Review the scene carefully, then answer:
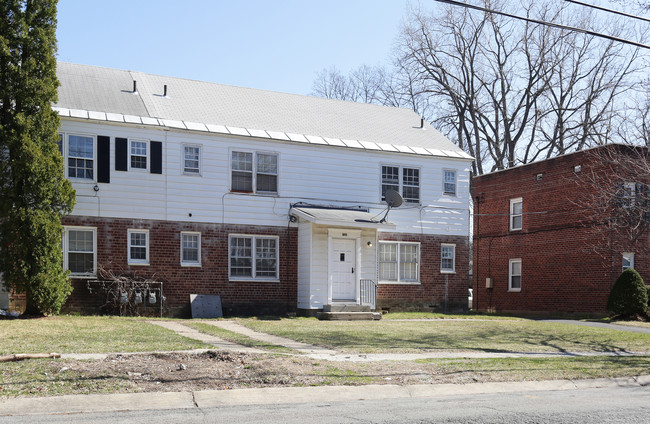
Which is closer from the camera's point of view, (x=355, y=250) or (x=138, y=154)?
(x=138, y=154)

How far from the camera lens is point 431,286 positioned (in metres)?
25.7

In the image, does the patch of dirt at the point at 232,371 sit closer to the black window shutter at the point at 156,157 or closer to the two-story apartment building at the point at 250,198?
the two-story apartment building at the point at 250,198

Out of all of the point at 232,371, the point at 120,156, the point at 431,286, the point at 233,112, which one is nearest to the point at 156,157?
the point at 120,156

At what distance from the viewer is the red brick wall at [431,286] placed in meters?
25.0

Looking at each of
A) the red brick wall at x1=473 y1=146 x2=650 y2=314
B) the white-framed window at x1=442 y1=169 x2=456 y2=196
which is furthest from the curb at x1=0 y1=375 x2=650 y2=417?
the red brick wall at x1=473 y1=146 x2=650 y2=314

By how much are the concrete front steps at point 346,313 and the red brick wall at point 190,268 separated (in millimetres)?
1637

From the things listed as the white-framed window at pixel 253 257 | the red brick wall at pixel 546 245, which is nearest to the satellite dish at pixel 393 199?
the white-framed window at pixel 253 257

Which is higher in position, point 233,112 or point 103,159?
point 233,112

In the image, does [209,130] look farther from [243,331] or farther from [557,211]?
[557,211]

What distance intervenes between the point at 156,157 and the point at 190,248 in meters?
3.10

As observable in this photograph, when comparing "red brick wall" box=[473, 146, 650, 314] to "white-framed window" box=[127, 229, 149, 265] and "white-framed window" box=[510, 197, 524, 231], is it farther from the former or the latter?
"white-framed window" box=[127, 229, 149, 265]

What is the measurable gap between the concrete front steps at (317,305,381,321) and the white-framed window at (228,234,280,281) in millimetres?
2239

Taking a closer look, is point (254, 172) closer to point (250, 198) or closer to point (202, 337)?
point (250, 198)

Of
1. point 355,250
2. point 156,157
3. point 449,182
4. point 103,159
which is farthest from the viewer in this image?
point 449,182
